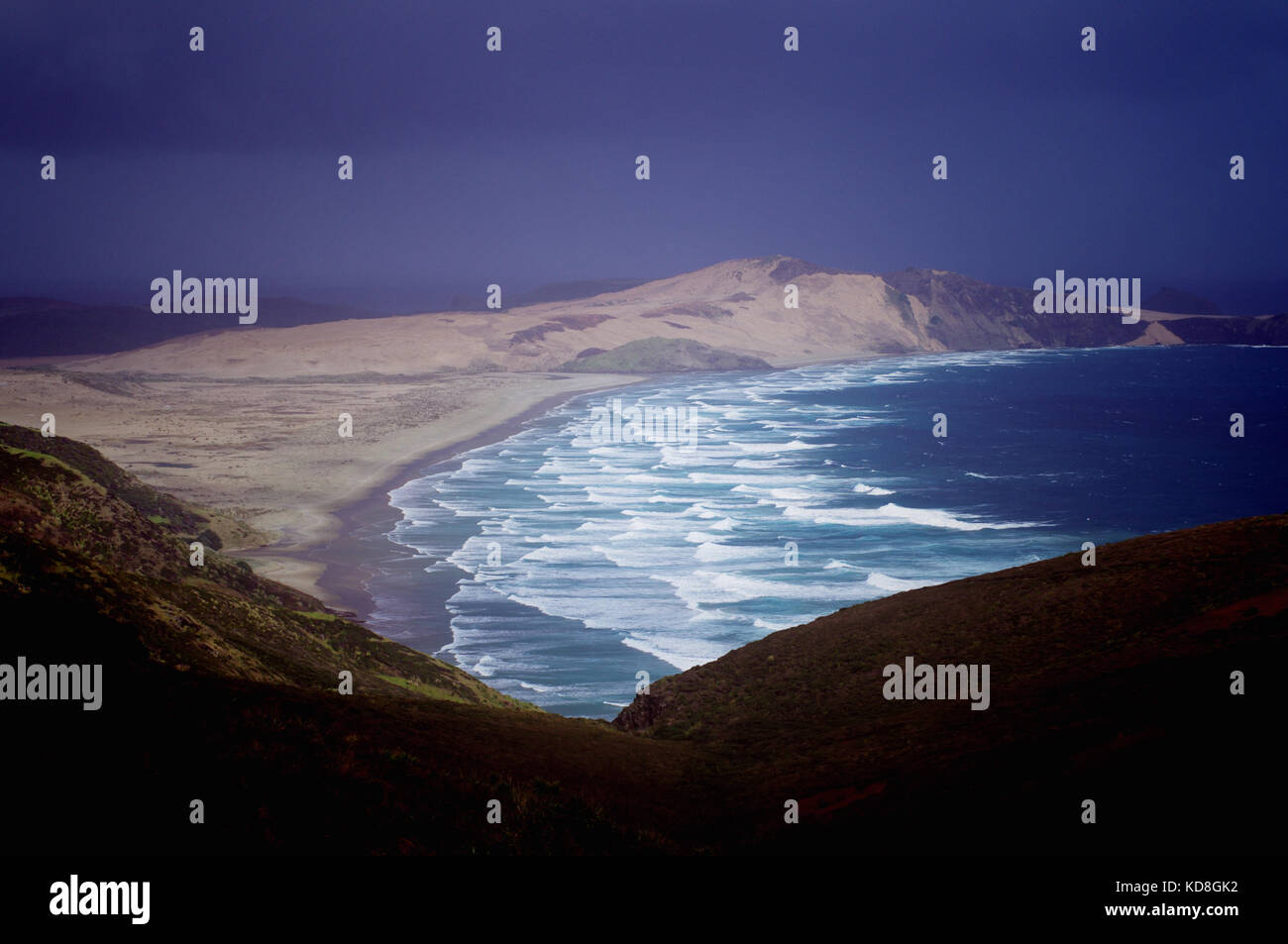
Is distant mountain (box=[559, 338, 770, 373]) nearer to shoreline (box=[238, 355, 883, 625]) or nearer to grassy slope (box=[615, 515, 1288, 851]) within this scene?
shoreline (box=[238, 355, 883, 625])

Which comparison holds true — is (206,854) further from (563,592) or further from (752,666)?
(563,592)

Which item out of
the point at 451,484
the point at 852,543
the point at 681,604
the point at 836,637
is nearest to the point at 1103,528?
the point at 852,543

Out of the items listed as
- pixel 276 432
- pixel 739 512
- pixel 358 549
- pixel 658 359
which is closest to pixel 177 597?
pixel 358 549

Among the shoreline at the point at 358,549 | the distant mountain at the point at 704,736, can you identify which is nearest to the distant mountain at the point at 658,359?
the shoreline at the point at 358,549

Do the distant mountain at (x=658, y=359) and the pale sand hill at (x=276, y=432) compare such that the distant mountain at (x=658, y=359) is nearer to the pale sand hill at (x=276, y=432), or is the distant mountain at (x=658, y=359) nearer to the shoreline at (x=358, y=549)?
the pale sand hill at (x=276, y=432)

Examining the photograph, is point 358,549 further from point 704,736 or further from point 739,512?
point 704,736

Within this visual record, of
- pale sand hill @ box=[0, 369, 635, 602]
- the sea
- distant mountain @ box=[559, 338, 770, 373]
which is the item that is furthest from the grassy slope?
distant mountain @ box=[559, 338, 770, 373]
